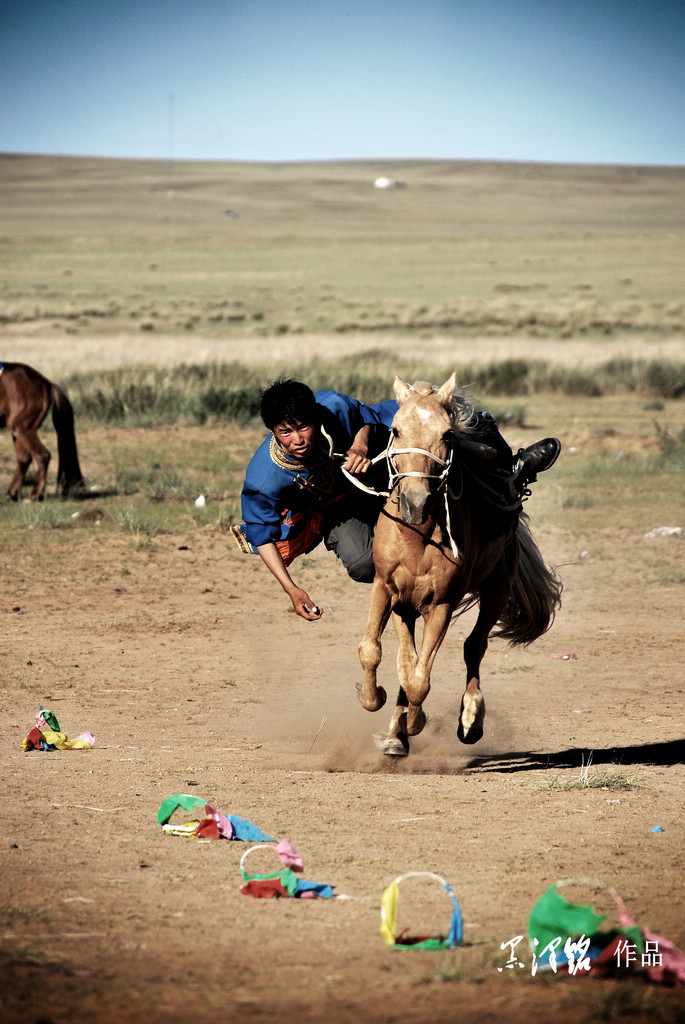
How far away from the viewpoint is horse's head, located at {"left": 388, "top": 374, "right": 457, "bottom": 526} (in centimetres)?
474

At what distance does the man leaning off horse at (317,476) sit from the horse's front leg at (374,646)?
32cm

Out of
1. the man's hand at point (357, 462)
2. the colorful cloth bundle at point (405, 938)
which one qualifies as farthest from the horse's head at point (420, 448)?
the colorful cloth bundle at point (405, 938)

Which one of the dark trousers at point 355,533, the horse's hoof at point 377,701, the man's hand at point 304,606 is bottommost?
the horse's hoof at point 377,701

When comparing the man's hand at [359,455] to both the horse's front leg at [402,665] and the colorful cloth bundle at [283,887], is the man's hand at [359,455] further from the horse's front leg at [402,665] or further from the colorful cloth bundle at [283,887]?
the colorful cloth bundle at [283,887]

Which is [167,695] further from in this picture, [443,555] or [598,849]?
[598,849]

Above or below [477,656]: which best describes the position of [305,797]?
below

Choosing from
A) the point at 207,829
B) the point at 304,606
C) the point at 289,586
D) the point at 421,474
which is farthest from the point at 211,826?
the point at 421,474

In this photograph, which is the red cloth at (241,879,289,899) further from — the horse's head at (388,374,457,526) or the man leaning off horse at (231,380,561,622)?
the horse's head at (388,374,457,526)

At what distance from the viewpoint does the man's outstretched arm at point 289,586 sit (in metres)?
5.22

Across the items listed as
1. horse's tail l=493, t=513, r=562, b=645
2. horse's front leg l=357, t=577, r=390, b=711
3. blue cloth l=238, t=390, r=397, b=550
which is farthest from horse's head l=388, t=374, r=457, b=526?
horse's tail l=493, t=513, r=562, b=645

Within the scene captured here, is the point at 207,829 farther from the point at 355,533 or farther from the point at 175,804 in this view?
the point at 355,533

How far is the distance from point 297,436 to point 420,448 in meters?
0.67

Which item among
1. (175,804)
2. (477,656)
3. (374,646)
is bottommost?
(175,804)

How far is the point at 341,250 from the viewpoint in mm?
79062
